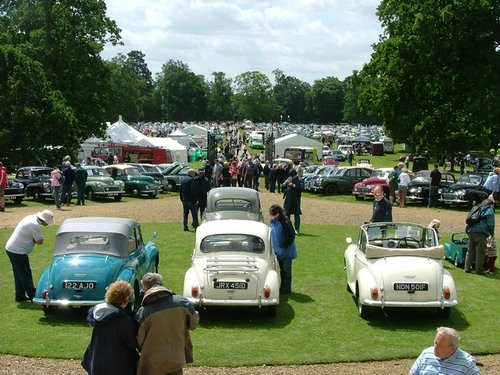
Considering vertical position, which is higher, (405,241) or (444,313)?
(405,241)

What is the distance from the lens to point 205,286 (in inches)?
471

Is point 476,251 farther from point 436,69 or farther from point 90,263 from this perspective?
point 436,69

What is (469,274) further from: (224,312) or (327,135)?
(327,135)

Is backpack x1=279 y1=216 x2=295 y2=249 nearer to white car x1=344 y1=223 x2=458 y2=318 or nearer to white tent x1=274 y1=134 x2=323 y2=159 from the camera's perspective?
white car x1=344 y1=223 x2=458 y2=318

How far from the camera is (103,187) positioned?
3362 cm

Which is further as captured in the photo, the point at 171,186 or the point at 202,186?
the point at 171,186

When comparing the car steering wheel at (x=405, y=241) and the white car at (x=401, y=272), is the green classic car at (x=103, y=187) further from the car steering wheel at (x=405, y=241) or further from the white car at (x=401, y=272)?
the car steering wheel at (x=405, y=241)

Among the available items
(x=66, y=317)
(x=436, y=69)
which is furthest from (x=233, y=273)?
(x=436, y=69)

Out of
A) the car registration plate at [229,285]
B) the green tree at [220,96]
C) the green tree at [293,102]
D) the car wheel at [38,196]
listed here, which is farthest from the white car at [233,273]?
the green tree at [293,102]

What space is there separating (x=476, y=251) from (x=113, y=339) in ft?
37.4

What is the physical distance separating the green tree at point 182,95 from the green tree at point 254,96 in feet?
34.1

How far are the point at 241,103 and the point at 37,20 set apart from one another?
363 feet

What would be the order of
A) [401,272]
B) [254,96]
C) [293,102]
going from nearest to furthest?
[401,272], [254,96], [293,102]

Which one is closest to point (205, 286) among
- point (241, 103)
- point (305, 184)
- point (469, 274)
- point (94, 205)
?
point (469, 274)
